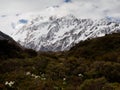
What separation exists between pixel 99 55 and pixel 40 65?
10.5 metres

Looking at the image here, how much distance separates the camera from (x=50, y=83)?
19.1m

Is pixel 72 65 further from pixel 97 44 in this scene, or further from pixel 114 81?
pixel 97 44

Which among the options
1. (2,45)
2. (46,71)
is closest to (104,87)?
(46,71)

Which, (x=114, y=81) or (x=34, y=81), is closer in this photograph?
(x=34, y=81)

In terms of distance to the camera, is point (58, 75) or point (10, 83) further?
point (58, 75)

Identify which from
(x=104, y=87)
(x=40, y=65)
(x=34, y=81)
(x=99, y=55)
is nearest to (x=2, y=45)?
(x=40, y=65)

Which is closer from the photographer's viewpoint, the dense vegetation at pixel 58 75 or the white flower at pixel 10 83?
the dense vegetation at pixel 58 75

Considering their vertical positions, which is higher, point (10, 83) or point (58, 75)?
point (10, 83)

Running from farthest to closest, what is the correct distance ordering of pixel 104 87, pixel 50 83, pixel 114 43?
pixel 114 43, pixel 50 83, pixel 104 87

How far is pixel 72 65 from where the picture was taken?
25.0 meters

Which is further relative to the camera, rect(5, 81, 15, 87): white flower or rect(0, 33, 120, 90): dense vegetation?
rect(5, 81, 15, 87): white flower

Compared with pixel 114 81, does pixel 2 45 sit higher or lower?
higher

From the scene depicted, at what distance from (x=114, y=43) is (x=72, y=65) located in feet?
43.1

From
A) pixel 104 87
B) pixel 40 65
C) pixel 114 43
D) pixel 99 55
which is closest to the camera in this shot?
pixel 104 87
